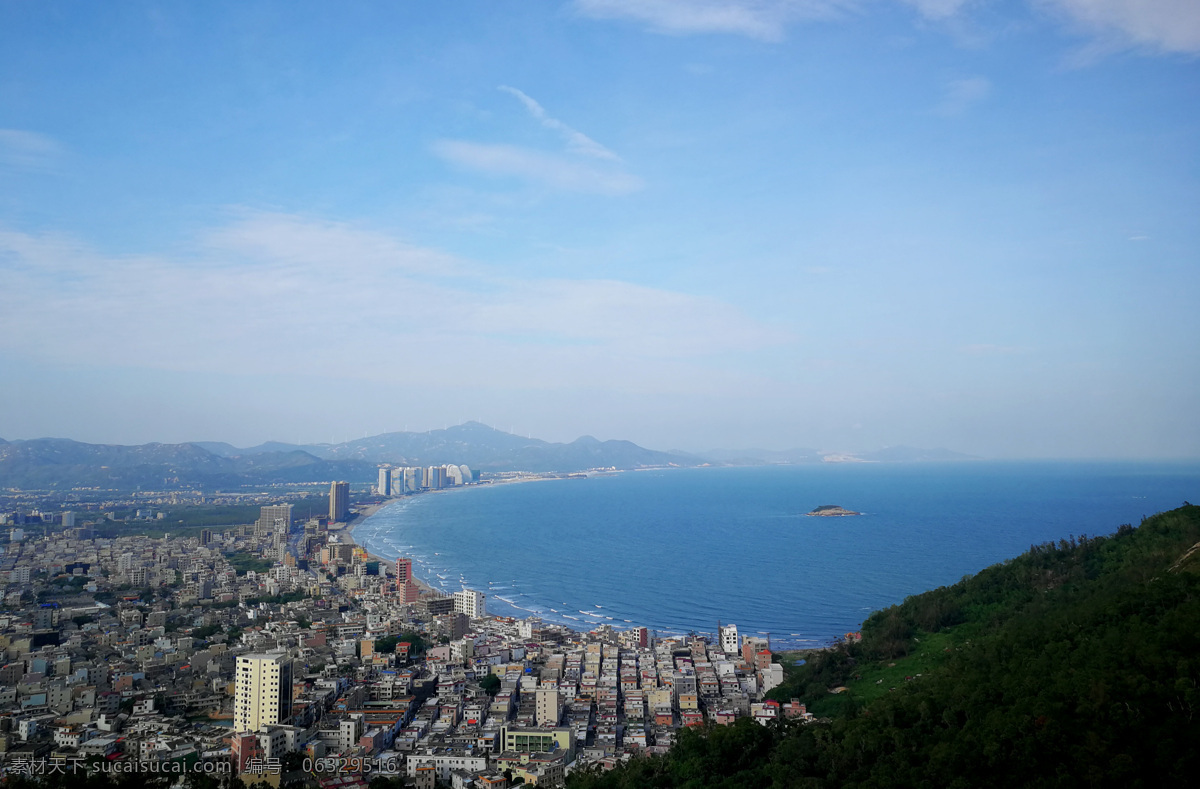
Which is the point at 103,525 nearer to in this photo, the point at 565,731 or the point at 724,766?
the point at 565,731

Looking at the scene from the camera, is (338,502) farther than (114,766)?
Yes

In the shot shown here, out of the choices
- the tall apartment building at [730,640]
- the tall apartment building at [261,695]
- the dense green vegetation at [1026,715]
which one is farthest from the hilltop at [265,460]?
the dense green vegetation at [1026,715]

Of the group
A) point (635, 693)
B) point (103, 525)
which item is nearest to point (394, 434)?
point (103, 525)

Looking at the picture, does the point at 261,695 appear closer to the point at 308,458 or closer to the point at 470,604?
the point at 470,604

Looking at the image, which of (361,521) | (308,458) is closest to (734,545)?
(361,521)

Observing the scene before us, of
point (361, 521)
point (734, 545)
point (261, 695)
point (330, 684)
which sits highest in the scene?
point (261, 695)

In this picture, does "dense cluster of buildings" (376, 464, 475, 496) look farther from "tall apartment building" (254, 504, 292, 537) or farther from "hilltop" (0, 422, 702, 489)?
"tall apartment building" (254, 504, 292, 537)

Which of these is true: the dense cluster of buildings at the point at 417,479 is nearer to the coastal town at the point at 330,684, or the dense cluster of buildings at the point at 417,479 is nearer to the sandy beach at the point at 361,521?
the sandy beach at the point at 361,521
